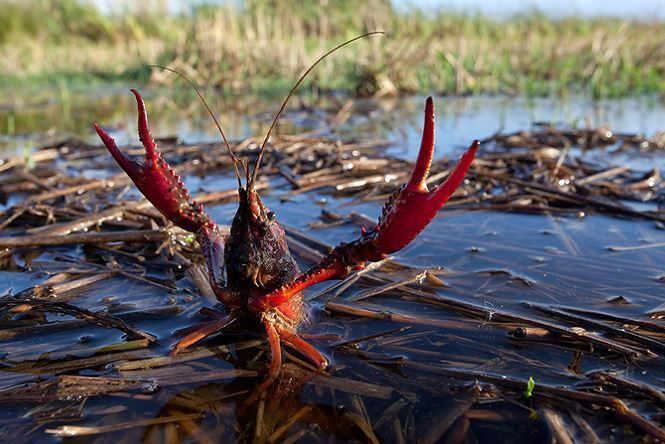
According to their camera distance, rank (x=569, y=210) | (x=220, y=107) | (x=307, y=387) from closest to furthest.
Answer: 1. (x=307, y=387)
2. (x=569, y=210)
3. (x=220, y=107)

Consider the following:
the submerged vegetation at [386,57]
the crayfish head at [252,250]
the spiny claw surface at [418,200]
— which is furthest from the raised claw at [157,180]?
the submerged vegetation at [386,57]

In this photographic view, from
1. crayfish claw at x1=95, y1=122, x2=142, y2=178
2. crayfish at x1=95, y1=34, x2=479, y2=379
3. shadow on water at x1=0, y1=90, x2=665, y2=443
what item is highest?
crayfish claw at x1=95, y1=122, x2=142, y2=178

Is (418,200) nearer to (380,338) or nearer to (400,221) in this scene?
(400,221)

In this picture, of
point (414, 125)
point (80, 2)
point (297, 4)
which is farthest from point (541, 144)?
point (80, 2)

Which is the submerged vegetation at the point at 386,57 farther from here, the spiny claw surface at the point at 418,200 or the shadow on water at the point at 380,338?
the spiny claw surface at the point at 418,200

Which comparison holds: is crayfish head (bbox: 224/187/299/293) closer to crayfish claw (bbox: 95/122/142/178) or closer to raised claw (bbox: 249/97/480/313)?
raised claw (bbox: 249/97/480/313)

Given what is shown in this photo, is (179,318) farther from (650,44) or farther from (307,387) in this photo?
(650,44)

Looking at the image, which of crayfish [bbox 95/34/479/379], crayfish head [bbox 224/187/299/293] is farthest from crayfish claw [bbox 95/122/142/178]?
crayfish head [bbox 224/187/299/293]
